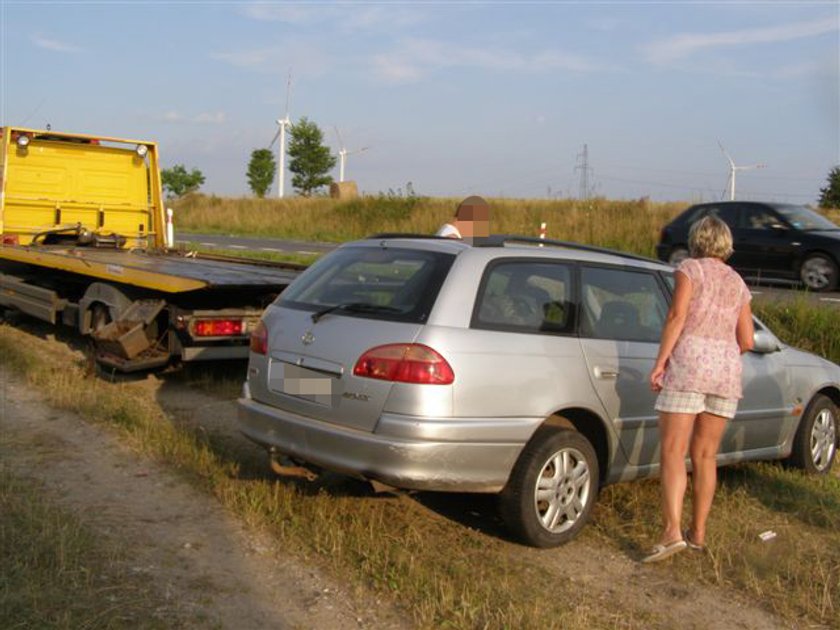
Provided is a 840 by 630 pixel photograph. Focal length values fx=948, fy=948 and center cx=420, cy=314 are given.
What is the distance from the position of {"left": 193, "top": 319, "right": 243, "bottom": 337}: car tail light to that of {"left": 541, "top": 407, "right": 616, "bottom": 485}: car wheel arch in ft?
12.4

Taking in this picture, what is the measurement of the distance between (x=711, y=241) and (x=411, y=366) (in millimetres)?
1675

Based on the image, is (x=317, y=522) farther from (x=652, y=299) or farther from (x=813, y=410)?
(x=813, y=410)

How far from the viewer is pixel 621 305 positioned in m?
5.54

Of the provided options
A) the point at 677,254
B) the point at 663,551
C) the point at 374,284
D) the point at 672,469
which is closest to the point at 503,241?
the point at 374,284

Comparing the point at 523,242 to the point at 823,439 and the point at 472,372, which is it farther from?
the point at 823,439

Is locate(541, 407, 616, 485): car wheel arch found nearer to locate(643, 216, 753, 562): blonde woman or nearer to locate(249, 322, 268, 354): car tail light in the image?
locate(643, 216, 753, 562): blonde woman

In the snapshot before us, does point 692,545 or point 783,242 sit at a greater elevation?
point 783,242

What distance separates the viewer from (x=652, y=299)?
5770 mm

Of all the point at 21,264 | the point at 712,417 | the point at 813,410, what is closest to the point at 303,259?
the point at 21,264

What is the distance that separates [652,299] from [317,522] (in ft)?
7.92

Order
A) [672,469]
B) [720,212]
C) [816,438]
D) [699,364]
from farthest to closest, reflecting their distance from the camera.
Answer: [720,212], [816,438], [672,469], [699,364]

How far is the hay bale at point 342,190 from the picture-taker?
42.6 metres

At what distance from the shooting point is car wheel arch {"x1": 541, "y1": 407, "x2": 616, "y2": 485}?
5.04 m

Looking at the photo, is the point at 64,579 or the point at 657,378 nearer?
the point at 64,579
